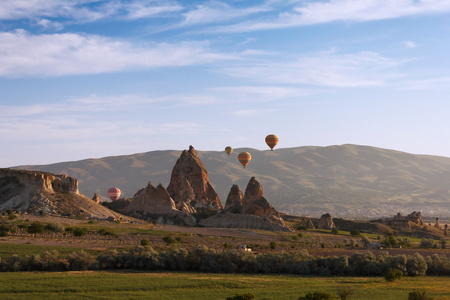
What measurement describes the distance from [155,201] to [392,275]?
2641 inches

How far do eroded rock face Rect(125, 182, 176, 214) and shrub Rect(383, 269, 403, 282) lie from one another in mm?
63014

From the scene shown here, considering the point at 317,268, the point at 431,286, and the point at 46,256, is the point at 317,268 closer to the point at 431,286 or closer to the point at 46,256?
the point at 431,286

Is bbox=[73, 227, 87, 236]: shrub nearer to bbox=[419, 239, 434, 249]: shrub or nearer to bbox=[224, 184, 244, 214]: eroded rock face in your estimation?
bbox=[224, 184, 244, 214]: eroded rock face

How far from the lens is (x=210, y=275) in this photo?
57.6m

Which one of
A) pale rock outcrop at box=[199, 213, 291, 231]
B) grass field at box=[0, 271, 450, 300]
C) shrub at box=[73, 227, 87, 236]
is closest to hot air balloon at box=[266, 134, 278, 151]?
pale rock outcrop at box=[199, 213, 291, 231]

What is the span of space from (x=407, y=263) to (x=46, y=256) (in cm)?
3683

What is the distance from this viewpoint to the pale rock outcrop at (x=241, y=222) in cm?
10856

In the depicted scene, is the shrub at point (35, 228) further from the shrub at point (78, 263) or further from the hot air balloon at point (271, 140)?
the hot air balloon at point (271, 140)

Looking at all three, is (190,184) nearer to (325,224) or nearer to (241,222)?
(241,222)

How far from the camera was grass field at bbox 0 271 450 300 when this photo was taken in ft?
152

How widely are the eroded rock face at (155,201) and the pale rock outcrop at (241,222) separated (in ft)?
24.7

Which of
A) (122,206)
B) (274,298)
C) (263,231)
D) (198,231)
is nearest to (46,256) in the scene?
(274,298)

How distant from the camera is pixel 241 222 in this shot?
109 metres

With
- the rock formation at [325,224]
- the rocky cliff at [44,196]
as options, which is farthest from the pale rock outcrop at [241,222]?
the rock formation at [325,224]
